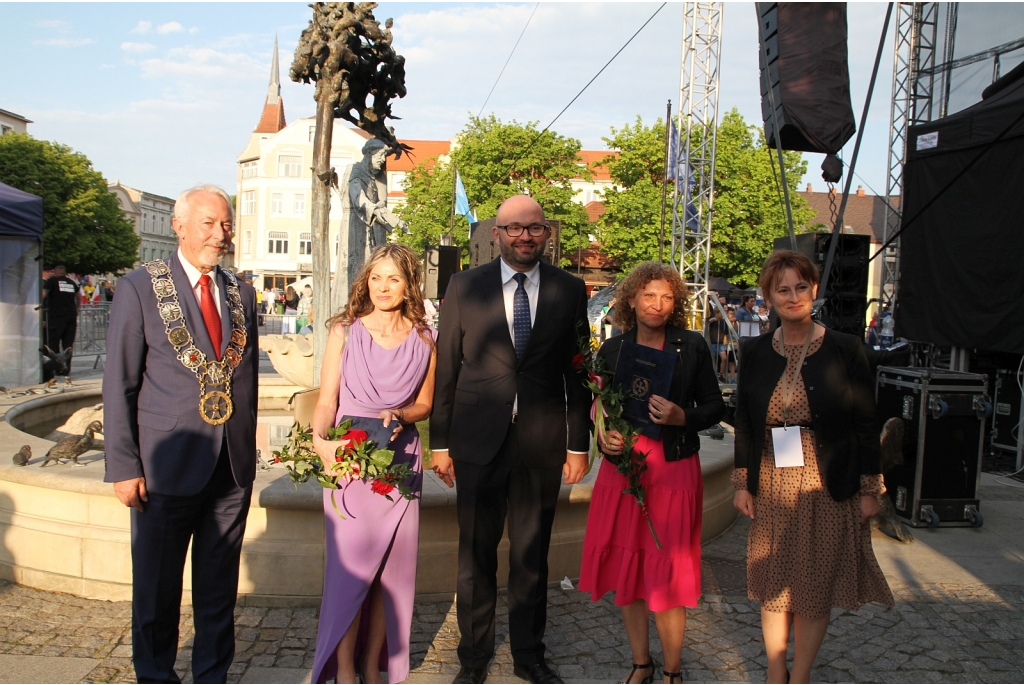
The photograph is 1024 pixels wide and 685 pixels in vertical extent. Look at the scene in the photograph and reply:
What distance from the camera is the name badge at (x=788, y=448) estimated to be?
3426 mm

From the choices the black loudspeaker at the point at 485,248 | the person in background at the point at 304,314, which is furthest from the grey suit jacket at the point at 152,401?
the person in background at the point at 304,314

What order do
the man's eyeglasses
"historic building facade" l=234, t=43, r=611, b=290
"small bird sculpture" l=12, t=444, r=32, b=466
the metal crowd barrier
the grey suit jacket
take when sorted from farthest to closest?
"historic building facade" l=234, t=43, r=611, b=290, the metal crowd barrier, "small bird sculpture" l=12, t=444, r=32, b=466, the man's eyeglasses, the grey suit jacket

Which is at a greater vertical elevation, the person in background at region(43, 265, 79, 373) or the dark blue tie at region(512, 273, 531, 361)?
the dark blue tie at region(512, 273, 531, 361)

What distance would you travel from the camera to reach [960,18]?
12961 mm

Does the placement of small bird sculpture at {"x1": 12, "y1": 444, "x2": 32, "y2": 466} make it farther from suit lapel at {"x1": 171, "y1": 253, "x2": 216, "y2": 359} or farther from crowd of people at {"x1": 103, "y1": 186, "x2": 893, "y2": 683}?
suit lapel at {"x1": 171, "y1": 253, "x2": 216, "y2": 359}

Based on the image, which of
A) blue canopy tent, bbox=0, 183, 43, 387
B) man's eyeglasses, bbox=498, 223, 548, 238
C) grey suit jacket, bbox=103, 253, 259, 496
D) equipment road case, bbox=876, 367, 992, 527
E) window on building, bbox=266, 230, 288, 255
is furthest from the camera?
window on building, bbox=266, 230, 288, 255

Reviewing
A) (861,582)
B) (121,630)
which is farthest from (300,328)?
(861,582)

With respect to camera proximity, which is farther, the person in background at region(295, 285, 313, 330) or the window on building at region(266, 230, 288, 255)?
the window on building at region(266, 230, 288, 255)

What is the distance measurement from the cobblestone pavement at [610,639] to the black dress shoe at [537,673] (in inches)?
2.6

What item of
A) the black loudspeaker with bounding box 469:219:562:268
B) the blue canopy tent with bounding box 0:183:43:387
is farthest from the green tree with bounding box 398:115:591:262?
the black loudspeaker with bounding box 469:219:562:268

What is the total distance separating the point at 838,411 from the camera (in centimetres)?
340

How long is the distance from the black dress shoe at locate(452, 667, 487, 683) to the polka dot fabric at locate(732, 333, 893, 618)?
1.29 meters

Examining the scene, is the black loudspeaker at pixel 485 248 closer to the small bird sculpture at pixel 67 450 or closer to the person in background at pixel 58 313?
the small bird sculpture at pixel 67 450

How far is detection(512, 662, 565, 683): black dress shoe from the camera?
365cm
